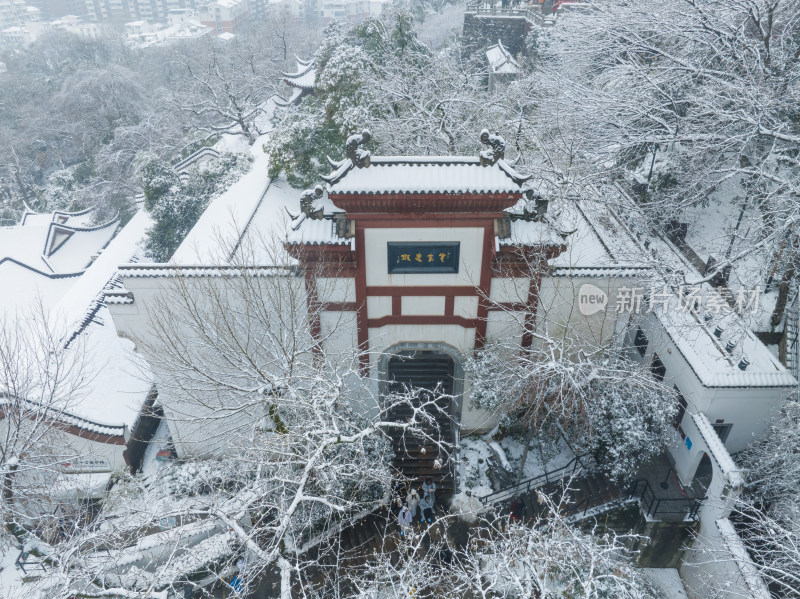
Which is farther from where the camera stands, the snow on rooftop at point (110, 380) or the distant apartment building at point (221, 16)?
the distant apartment building at point (221, 16)

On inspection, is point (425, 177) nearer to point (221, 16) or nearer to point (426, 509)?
point (426, 509)

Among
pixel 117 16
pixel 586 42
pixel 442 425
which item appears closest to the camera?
pixel 442 425

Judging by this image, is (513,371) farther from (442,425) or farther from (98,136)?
(98,136)

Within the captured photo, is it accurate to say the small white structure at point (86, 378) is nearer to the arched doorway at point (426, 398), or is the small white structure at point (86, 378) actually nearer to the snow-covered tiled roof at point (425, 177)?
the arched doorway at point (426, 398)

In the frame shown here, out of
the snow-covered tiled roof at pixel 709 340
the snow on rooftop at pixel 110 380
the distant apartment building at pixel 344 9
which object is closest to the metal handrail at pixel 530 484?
the snow-covered tiled roof at pixel 709 340

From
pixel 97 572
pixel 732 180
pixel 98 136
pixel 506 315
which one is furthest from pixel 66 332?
pixel 98 136

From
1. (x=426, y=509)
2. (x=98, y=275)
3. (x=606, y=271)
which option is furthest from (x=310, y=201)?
(x=98, y=275)
